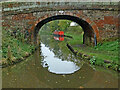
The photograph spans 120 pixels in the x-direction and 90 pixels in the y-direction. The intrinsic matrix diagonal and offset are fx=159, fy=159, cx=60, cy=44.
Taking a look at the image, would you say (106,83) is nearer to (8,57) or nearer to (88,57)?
(88,57)

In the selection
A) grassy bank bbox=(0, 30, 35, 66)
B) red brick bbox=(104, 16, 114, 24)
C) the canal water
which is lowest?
the canal water

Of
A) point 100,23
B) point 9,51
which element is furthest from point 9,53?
point 100,23

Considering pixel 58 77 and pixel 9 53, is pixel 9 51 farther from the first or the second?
pixel 58 77

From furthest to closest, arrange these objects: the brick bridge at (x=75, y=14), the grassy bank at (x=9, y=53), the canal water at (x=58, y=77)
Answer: the brick bridge at (x=75, y=14) < the grassy bank at (x=9, y=53) < the canal water at (x=58, y=77)

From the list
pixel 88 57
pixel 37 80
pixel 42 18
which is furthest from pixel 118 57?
pixel 42 18

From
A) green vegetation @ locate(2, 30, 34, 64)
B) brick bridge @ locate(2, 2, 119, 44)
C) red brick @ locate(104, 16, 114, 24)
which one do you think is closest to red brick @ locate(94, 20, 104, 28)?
brick bridge @ locate(2, 2, 119, 44)

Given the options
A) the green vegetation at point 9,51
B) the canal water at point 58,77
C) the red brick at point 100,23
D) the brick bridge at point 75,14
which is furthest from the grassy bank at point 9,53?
the red brick at point 100,23

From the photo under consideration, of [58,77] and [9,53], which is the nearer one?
[58,77]

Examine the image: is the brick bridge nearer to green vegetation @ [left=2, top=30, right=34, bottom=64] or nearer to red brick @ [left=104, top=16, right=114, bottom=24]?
red brick @ [left=104, top=16, right=114, bottom=24]

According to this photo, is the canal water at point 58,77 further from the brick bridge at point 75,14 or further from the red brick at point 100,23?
the red brick at point 100,23

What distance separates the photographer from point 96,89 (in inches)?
186

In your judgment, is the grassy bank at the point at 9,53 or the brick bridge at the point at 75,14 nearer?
the grassy bank at the point at 9,53

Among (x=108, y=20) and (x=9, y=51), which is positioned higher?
(x=108, y=20)

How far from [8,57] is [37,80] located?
227 cm
